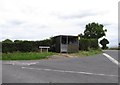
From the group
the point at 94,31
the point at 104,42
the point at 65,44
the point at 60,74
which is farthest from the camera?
the point at 94,31

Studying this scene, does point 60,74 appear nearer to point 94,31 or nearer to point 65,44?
point 65,44

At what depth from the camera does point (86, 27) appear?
244 ft

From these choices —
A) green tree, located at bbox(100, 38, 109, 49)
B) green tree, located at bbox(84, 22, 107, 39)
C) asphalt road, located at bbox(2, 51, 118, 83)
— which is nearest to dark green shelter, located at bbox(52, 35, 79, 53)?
asphalt road, located at bbox(2, 51, 118, 83)

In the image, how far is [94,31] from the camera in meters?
71.5

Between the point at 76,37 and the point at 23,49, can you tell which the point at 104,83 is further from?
the point at 76,37

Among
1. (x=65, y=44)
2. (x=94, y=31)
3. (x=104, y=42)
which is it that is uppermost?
(x=94, y=31)

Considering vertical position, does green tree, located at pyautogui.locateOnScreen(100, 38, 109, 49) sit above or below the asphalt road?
above

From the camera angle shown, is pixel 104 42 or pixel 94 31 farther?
pixel 94 31

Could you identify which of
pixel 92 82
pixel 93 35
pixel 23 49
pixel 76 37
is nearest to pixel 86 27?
pixel 93 35

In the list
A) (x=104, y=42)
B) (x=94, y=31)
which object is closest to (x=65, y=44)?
(x=104, y=42)

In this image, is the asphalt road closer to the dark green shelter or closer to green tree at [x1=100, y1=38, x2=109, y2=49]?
the dark green shelter

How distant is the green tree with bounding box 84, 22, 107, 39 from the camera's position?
70.2 meters

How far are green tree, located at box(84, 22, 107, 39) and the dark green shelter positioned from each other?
90.8 ft

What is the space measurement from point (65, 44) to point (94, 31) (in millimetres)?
31635
